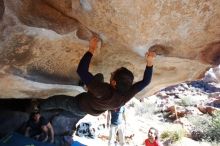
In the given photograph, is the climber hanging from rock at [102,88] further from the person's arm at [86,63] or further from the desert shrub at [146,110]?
the desert shrub at [146,110]

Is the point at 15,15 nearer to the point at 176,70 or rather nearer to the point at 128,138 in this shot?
the point at 176,70

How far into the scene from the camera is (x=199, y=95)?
25219 millimetres

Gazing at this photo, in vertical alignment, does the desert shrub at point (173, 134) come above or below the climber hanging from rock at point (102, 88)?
above

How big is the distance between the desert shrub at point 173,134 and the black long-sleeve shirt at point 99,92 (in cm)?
943

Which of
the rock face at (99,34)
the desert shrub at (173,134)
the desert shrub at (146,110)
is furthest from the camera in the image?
the desert shrub at (146,110)

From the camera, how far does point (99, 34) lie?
4.54m

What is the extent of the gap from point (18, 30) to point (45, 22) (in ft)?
1.17

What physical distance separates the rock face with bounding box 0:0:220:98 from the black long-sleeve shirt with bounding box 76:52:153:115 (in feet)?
1.31

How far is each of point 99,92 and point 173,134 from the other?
10123mm

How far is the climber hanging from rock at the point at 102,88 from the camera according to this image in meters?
4.48

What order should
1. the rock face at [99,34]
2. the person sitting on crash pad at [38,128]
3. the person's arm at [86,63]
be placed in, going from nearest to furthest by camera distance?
the rock face at [99,34] → the person's arm at [86,63] → the person sitting on crash pad at [38,128]

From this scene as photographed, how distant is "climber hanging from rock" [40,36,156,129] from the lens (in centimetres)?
448

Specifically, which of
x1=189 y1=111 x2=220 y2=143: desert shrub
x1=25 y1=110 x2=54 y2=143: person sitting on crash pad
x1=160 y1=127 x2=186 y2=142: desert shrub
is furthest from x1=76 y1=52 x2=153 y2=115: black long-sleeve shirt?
x1=189 y1=111 x2=220 y2=143: desert shrub

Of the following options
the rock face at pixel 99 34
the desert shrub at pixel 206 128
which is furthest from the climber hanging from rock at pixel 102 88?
the desert shrub at pixel 206 128
